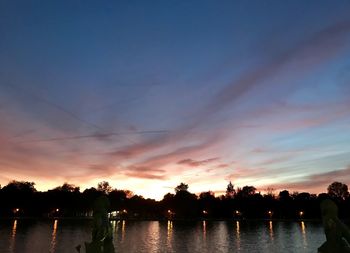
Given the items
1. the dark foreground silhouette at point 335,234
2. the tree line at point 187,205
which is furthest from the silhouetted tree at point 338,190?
the dark foreground silhouette at point 335,234

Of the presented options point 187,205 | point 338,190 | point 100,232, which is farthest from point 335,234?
point 338,190

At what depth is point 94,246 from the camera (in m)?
12.7

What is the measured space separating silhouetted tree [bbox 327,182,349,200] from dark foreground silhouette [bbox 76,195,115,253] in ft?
654

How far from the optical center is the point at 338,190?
636 ft

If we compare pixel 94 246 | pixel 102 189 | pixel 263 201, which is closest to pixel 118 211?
pixel 102 189

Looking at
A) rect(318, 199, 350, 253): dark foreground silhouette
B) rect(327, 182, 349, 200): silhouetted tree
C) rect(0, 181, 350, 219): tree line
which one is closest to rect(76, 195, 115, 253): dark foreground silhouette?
rect(318, 199, 350, 253): dark foreground silhouette

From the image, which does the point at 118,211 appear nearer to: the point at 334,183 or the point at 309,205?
the point at 309,205

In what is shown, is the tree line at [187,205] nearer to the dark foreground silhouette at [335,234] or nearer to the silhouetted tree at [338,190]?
the silhouetted tree at [338,190]

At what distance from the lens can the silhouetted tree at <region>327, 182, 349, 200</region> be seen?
629ft

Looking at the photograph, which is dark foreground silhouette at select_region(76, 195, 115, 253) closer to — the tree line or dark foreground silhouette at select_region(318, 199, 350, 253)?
dark foreground silhouette at select_region(318, 199, 350, 253)

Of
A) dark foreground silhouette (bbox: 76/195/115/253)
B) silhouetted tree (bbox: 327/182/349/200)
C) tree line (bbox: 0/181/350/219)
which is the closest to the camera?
dark foreground silhouette (bbox: 76/195/115/253)

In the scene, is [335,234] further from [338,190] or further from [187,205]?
[338,190]

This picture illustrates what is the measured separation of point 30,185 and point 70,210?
2181 cm

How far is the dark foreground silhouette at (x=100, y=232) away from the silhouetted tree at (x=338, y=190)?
19937cm
